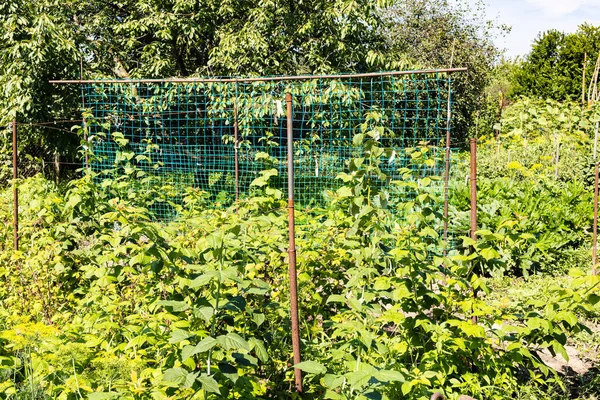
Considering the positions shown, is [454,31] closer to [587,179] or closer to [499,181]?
[587,179]

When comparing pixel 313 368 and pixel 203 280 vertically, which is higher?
pixel 203 280

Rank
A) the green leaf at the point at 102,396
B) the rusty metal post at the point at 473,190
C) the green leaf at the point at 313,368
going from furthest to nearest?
the rusty metal post at the point at 473,190 < the green leaf at the point at 313,368 < the green leaf at the point at 102,396

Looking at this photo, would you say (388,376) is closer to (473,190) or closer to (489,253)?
(489,253)

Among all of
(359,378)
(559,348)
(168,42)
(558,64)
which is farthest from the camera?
(558,64)

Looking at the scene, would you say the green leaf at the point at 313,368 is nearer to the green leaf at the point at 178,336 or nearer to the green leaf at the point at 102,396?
the green leaf at the point at 178,336

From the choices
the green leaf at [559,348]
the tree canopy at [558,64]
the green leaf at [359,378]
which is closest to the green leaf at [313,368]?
the green leaf at [359,378]

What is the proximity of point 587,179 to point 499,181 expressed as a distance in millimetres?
1794

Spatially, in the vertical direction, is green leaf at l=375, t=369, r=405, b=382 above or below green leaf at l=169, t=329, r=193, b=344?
below

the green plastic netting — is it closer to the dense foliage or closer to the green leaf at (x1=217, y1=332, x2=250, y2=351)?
the dense foliage

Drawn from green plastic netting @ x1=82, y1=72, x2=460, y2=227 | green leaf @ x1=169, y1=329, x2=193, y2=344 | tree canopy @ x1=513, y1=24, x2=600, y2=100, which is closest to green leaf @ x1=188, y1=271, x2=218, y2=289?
green leaf @ x1=169, y1=329, x2=193, y2=344

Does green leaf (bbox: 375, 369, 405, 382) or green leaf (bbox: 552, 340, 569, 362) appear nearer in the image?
green leaf (bbox: 375, 369, 405, 382)

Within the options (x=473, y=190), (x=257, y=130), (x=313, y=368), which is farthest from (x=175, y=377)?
(x=257, y=130)

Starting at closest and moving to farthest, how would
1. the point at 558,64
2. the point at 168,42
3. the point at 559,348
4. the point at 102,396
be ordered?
the point at 102,396 < the point at 559,348 < the point at 168,42 < the point at 558,64

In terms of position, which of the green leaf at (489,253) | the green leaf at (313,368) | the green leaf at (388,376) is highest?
the green leaf at (489,253)
